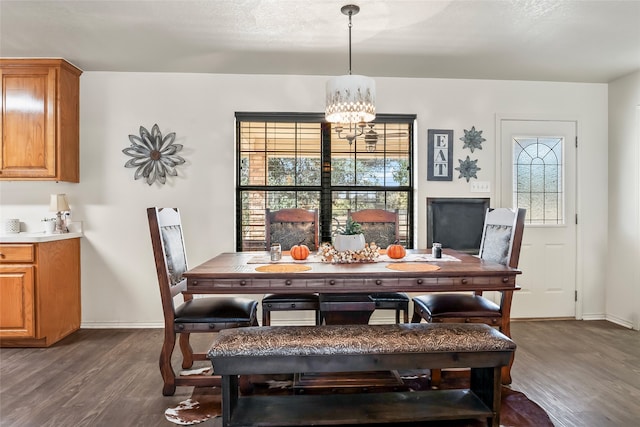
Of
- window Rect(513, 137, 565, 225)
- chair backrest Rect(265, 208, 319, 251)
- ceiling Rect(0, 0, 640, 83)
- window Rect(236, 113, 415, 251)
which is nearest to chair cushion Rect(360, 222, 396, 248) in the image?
chair backrest Rect(265, 208, 319, 251)

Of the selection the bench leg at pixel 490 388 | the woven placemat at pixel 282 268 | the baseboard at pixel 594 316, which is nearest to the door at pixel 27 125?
the woven placemat at pixel 282 268

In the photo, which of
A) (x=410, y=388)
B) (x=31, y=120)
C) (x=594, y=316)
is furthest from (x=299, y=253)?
(x=594, y=316)

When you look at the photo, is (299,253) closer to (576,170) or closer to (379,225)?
(379,225)

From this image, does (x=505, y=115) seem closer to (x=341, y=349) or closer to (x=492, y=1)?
(x=492, y=1)

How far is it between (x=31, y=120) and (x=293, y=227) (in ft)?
8.08

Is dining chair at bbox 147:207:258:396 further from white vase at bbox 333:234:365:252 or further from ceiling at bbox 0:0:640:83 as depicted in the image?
ceiling at bbox 0:0:640:83

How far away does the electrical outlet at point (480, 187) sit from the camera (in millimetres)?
3865

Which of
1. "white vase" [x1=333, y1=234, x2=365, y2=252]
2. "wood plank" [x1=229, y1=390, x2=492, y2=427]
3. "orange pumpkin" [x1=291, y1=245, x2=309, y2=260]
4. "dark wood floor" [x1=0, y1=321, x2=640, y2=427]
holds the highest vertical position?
"white vase" [x1=333, y1=234, x2=365, y2=252]

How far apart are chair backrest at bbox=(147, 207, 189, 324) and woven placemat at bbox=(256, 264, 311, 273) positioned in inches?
21.4

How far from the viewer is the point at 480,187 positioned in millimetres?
3871

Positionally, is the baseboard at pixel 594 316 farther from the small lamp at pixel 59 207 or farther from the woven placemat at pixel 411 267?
the small lamp at pixel 59 207

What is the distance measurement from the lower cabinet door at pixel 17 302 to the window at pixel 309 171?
172 centimetres

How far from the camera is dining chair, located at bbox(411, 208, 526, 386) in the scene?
7.86 ft

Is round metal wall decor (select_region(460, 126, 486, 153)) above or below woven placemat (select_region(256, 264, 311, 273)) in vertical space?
above
